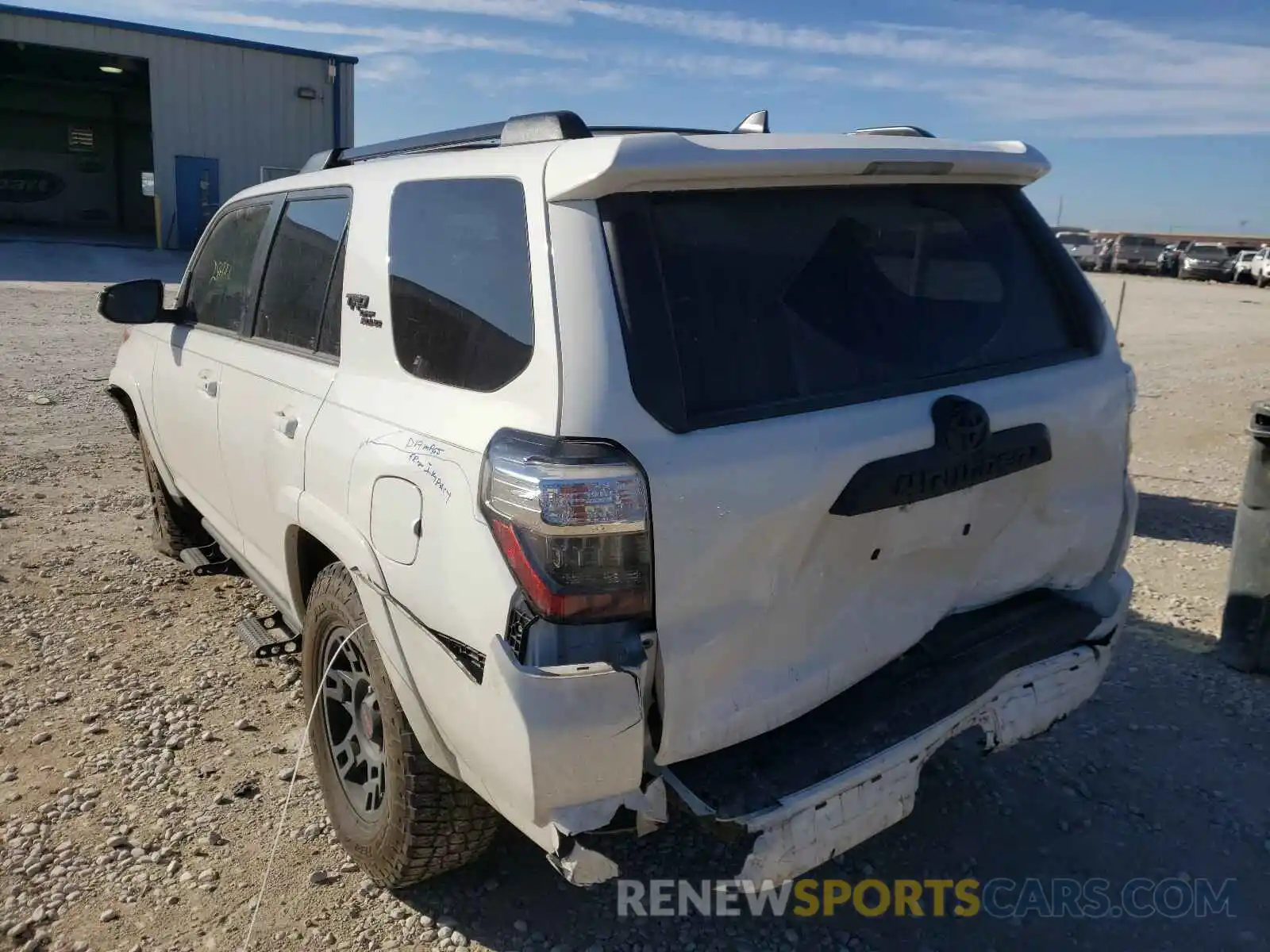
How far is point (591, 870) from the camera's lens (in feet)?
7.06

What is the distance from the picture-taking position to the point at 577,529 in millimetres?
2061

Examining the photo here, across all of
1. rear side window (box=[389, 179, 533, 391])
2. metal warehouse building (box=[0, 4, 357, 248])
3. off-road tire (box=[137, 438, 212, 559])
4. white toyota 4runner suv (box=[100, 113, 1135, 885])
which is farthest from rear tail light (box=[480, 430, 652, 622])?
metal warehouse building (box=[0, 4, 357, 248])

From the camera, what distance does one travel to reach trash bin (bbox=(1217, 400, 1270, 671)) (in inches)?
169

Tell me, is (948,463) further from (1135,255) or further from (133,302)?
(1135,255)

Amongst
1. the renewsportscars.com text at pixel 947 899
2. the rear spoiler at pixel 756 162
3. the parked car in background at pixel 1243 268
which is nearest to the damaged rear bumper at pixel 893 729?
the renewsportscars.com text at pixel 947 899

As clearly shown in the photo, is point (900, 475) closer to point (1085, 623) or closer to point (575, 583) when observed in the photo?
point (575, 583)

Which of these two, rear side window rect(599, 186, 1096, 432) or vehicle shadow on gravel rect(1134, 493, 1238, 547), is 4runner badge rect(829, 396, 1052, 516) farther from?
vehicle shadow on gravel rect(1134, 493, 1238, 547)

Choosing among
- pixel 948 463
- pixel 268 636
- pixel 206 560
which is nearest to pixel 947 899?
pixel 948 463

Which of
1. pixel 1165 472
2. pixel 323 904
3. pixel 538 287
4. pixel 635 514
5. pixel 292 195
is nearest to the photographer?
pixel 635 514

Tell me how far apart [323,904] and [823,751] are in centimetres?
150

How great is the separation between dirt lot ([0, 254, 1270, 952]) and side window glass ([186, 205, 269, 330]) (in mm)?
1428

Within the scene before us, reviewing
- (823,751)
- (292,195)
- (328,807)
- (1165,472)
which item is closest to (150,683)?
(328,807)

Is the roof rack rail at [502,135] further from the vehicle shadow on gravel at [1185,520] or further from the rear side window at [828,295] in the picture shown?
the vehicle shadow on gravel at [1185,520]

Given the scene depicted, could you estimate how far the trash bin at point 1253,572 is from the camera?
4.29 meters
